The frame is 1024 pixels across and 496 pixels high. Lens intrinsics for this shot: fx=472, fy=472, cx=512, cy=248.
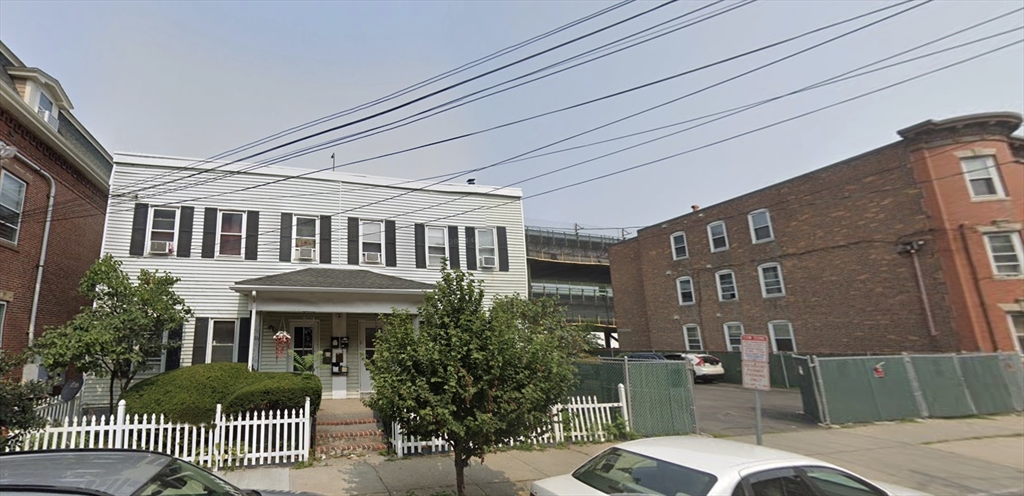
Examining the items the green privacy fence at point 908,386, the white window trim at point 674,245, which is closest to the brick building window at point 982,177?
the green privacy fence at point 908,386

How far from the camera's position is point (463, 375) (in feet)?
18.6

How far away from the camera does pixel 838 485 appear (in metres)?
4.02

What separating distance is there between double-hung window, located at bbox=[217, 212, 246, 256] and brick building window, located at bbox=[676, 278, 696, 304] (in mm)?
24206

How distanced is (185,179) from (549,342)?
1274cm

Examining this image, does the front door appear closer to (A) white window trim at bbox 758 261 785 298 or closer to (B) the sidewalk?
(B) the sidewalk

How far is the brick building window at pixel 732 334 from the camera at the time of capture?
25859mm

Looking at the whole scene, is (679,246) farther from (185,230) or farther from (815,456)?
(185,230)

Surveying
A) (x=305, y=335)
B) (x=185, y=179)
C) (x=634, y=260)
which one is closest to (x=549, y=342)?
(x=305, y=335)

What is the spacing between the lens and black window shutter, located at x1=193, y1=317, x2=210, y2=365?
12.9 m

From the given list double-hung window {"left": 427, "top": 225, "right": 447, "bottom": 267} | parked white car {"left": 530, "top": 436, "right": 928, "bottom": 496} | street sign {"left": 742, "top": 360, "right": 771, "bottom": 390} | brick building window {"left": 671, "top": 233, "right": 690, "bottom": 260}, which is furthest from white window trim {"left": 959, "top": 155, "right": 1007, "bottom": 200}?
parked white car {"left": 530, "top": 436, "right": 928, "bottom": 496}

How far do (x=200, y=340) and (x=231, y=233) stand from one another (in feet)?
10.3

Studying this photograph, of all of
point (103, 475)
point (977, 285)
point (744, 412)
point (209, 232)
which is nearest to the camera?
point (103, 475)

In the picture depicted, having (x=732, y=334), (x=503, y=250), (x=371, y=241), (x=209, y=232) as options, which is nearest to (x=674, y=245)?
(x=732, y=334)

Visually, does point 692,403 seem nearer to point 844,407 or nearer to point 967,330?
point 844,407
